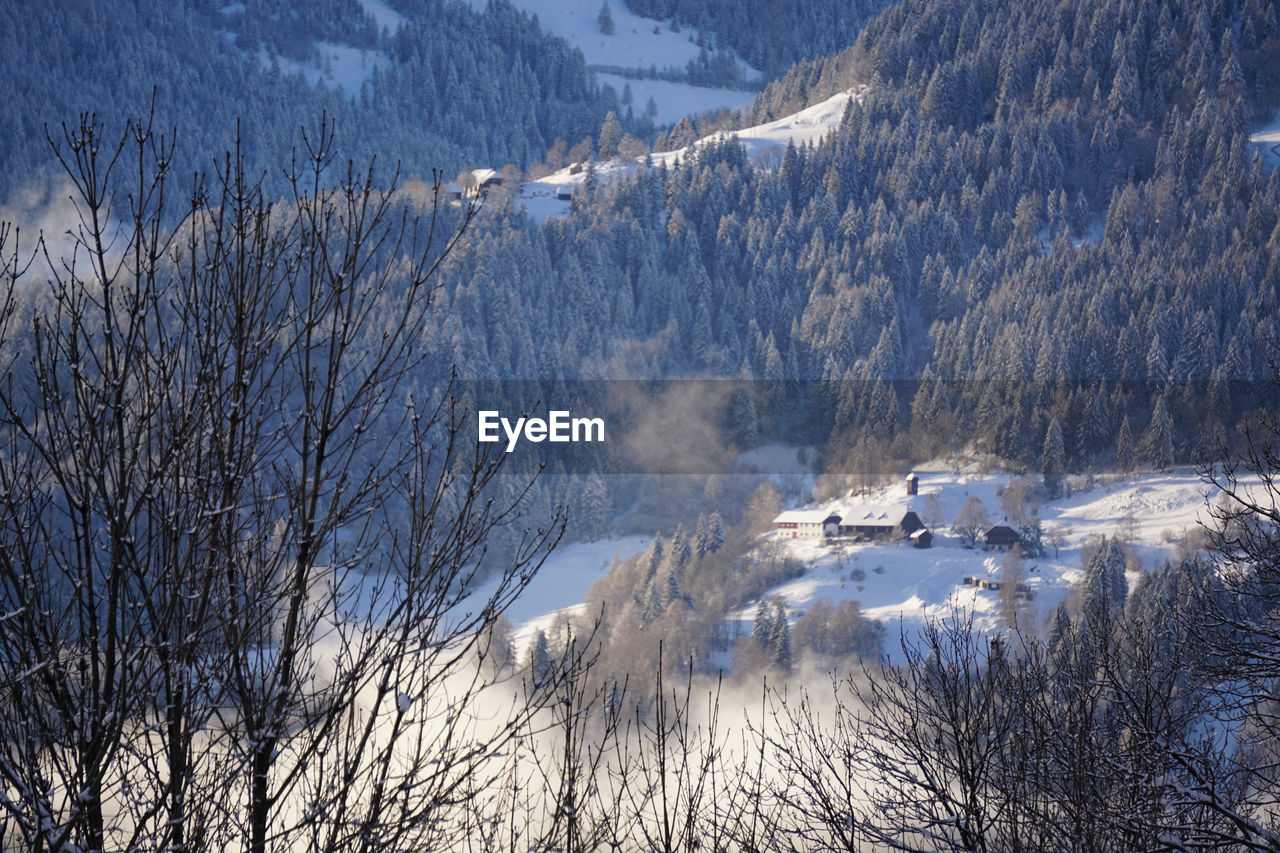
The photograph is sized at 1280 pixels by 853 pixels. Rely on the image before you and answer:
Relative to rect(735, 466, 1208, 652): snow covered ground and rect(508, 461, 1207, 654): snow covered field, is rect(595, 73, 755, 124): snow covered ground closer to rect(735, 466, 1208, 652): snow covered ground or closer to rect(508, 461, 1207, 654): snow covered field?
rect(508, 461, 1207, 654): snow covered field

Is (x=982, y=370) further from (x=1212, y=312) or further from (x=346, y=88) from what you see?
(x=346, y=88)

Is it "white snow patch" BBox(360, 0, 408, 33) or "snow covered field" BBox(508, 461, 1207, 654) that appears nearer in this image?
"snow covered field" BBox(508, 461, 1207, 654)

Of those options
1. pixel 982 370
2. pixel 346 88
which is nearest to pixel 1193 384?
pixel 982 370

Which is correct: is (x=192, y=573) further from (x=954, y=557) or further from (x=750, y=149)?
(x=750, y=149)

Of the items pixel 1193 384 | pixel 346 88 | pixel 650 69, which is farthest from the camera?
pixel 650 69

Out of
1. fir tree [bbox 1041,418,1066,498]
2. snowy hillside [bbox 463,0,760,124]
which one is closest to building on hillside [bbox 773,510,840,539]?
fir tree [bbox 1041,418,1066,498]
